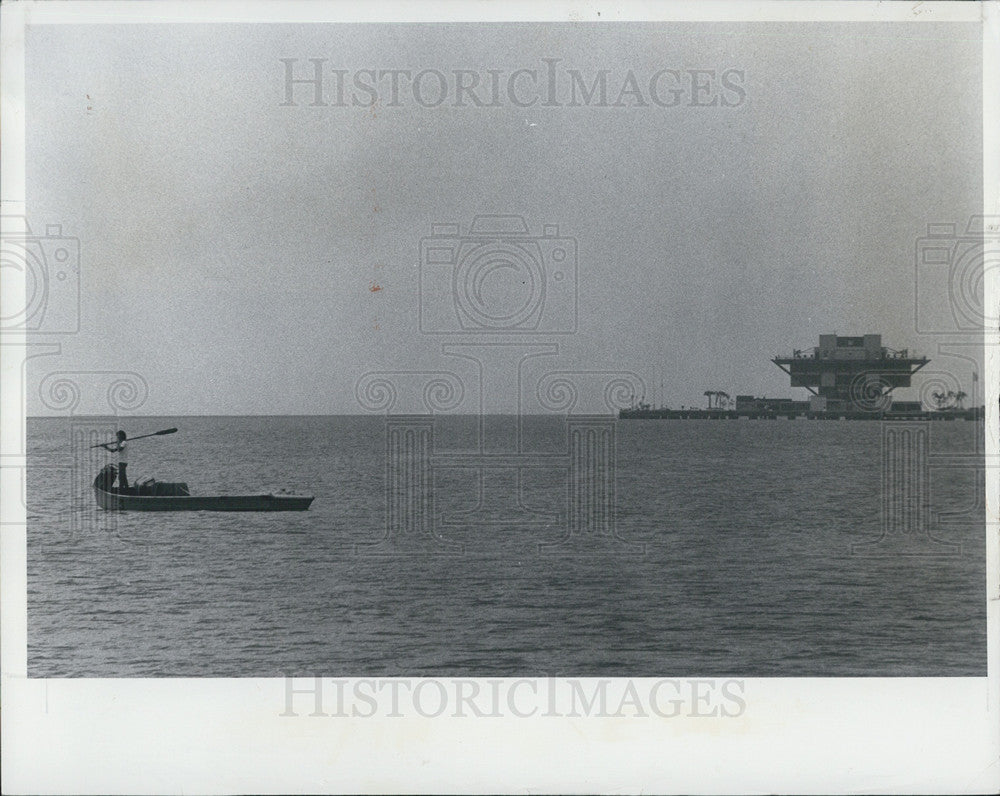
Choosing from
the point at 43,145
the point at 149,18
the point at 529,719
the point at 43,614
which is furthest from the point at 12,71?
the point at 43,614

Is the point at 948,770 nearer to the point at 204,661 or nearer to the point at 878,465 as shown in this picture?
the point at 204,661

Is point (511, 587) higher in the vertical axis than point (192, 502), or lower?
lower
